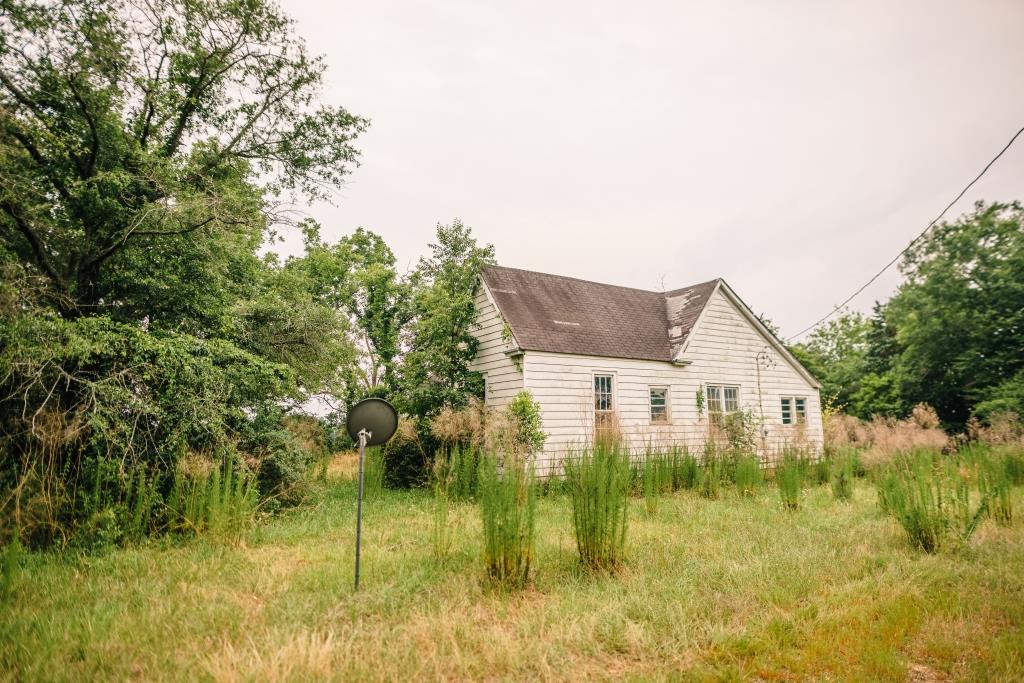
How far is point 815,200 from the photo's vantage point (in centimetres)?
1888

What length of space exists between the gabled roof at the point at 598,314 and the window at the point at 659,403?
38.3 inches

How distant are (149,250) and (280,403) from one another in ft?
13.1

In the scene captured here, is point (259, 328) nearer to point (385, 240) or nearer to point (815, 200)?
point (385, 240)

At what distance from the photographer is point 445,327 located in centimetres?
1246

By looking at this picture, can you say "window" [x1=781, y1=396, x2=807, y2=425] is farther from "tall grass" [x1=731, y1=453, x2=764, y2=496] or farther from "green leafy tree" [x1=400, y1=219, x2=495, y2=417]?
"green leafy tree" [x1=400, y1=219, x2=495, y2=417]

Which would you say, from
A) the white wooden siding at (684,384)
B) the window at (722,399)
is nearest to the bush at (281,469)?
the white wooden siding at (684,384)

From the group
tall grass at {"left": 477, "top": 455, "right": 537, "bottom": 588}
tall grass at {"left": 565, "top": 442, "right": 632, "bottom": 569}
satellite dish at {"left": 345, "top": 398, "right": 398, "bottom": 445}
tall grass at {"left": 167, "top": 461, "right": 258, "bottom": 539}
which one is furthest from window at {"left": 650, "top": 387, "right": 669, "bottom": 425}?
tall grass at {"left": 167, "top": 461, "right": 258, "bottom": 539}

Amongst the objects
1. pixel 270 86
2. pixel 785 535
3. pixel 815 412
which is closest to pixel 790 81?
pixel 815 412

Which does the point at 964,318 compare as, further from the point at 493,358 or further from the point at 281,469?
the point at 281,469

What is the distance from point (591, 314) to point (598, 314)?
31 centimetres

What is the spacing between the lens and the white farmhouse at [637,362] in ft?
40.1

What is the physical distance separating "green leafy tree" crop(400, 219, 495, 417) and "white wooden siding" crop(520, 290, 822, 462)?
→ 210 cm

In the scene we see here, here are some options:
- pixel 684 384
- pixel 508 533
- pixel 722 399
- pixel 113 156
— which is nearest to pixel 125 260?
pixel 113 156

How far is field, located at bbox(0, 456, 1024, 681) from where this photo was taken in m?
3.13
